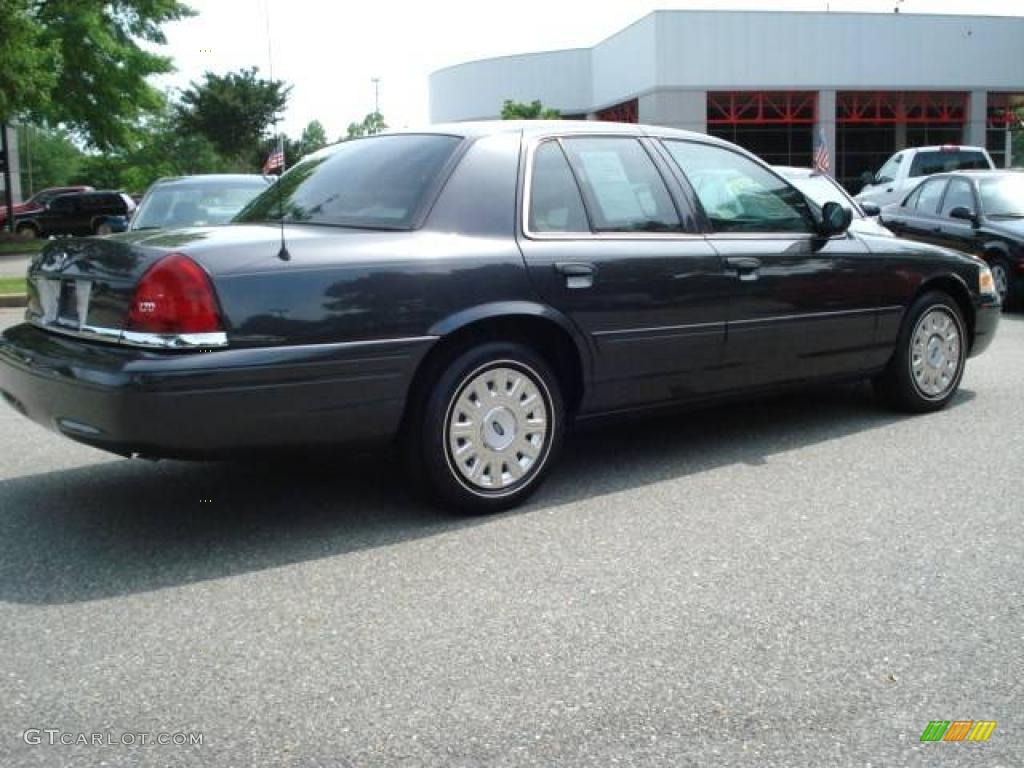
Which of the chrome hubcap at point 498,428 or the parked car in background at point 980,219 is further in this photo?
the parked car in background at point 980,219

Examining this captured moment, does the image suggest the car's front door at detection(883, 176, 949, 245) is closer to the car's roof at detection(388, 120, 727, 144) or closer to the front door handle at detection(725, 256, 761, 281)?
the front door handle at detection(725, 256, 761, 281)

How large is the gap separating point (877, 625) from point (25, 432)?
471 centimetres

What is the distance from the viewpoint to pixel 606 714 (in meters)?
2.88

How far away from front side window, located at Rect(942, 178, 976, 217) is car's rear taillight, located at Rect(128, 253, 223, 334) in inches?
422

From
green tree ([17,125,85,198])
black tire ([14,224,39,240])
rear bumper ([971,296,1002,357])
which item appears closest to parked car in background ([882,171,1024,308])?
→ rear bumper ([971,296,1002,357])

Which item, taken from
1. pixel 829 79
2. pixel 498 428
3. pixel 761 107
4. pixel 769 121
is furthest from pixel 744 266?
pixel 829 79

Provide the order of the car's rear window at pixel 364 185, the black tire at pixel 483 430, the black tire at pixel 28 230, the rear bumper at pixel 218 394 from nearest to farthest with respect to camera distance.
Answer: the rear bumper at pixel 218 394, the black tire at pixel 483 430, the car's rear window at pixel 364 185, the black tire at pixel 28 230

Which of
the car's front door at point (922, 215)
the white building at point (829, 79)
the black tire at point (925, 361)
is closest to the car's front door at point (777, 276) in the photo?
the black tire at point (925, 361)

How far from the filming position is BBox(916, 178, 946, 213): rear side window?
43.4 feet

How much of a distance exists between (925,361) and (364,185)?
11.2 ft

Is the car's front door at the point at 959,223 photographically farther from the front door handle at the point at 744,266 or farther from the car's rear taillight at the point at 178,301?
the car's rear taillight at the point at 178,301

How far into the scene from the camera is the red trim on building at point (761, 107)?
41.4 metres

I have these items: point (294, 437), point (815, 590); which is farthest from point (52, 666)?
point (815, 590)

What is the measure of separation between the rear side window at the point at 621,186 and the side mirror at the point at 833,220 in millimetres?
982
